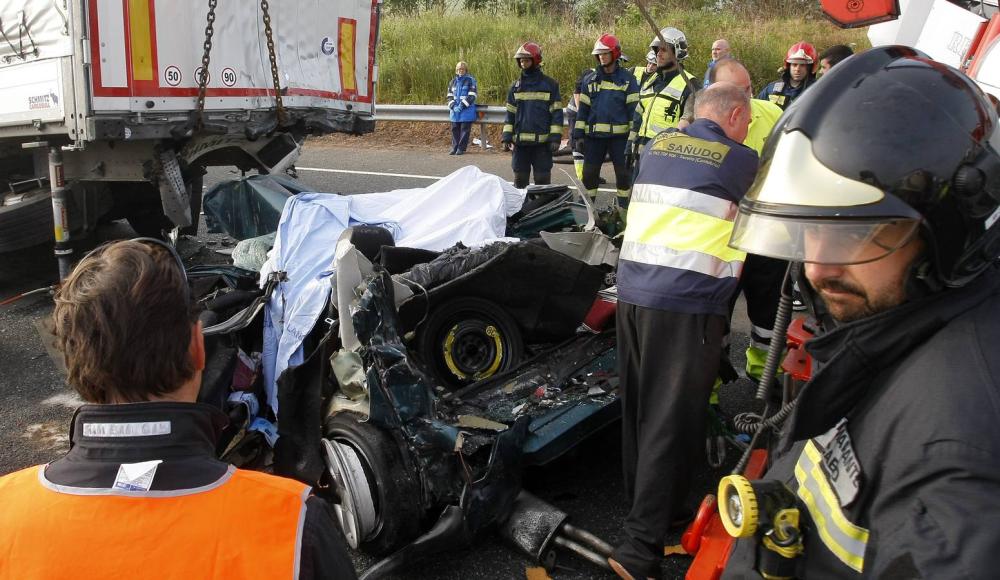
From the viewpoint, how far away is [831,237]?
1.26 meters

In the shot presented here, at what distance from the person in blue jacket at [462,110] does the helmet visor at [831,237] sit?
11.7 meters

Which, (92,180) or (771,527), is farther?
(92,180)

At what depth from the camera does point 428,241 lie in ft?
13.7

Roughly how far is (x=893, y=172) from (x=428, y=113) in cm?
1296

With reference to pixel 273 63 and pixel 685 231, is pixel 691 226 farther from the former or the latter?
pixel 273 63

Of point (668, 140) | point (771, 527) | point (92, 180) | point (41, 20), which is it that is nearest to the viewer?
point (771, 527)

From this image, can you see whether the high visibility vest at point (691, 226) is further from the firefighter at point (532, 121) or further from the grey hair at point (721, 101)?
the firefighter at point (532, 121)

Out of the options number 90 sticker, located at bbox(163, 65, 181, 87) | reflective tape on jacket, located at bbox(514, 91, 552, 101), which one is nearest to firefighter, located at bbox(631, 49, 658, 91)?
reflective tape on jacket, located at bbox(514, 91, 552, 101)

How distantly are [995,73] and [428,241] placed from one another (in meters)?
2.62

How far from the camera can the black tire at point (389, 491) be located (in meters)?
2.87

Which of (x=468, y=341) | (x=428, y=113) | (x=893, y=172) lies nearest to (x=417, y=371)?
(x=468, y=341)

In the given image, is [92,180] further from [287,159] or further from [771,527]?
[771,527]

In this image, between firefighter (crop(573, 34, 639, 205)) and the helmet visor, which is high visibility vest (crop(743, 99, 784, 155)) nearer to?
the helmet visor

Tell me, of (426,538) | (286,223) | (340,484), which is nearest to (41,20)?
(286,223)
